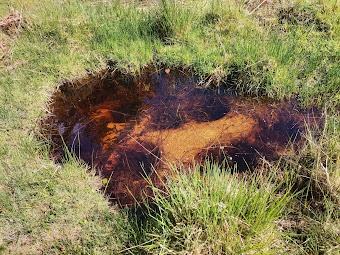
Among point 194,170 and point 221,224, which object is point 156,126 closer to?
point 194,170

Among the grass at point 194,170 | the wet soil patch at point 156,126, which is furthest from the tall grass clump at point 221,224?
the wet soil patch at point 156,126

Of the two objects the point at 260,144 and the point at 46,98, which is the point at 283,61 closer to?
the point at 260,144

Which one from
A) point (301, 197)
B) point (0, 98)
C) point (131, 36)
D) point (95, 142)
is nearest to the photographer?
point (301, 197)

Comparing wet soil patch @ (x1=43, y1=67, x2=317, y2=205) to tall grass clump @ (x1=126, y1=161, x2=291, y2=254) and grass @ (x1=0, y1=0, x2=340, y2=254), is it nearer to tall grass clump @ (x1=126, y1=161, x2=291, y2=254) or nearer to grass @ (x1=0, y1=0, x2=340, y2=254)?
grass @ (x1=0, y1=0, x2=340, y2=254)

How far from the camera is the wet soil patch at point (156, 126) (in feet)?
9.05

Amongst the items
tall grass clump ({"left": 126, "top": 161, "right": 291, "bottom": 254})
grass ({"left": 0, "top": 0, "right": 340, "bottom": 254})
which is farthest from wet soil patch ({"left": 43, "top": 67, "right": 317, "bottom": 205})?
tall grass clump ({"left": 126, "top": 161, "right": 291, "bottom": 254})

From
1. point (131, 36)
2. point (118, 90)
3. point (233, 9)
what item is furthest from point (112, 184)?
point (233, 9)

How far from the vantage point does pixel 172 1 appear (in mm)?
4402

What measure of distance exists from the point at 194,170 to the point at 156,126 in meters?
1.43

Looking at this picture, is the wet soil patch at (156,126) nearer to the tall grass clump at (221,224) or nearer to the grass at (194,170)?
the grass at (194,170)

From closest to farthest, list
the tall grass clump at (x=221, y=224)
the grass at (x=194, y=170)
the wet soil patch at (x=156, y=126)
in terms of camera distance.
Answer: the tall grass clump at (x=221, y=224)
the grass at (x=194, y=170)
the wet soil patch at (x=156, y=126)

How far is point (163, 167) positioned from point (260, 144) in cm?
117

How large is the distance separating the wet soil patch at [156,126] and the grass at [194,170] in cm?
22

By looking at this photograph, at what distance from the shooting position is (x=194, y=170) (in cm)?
187
